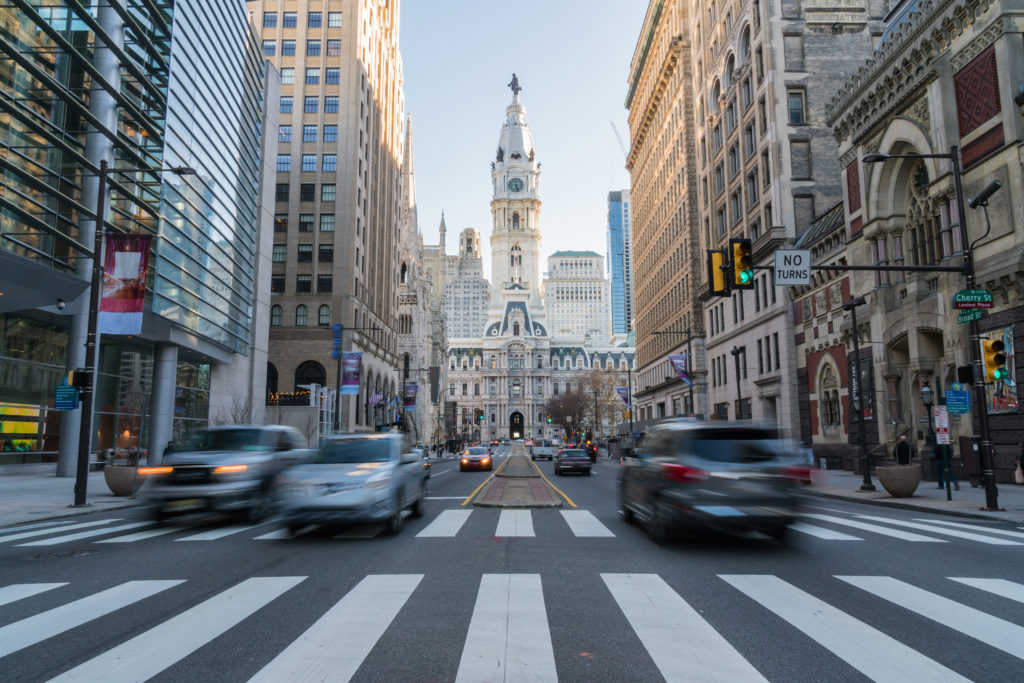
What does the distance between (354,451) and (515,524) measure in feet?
10.6

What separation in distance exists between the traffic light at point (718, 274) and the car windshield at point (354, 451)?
7570mm

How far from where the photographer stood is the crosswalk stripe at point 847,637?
15.6 ft

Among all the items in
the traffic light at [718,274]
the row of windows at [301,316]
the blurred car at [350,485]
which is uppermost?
the row of windows at [301,316]

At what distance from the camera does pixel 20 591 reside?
7.49m

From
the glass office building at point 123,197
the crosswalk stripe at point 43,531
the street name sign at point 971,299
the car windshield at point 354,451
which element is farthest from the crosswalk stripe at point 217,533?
the street name sign at point 971,299

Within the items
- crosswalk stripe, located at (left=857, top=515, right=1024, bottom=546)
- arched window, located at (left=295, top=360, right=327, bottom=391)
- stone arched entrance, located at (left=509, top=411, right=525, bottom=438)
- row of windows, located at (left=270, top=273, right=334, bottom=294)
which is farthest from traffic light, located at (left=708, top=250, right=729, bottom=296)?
stone arched entrance, located at (left=509, top=411, right=525, bottom=438)

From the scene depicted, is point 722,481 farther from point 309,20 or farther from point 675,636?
point 309,20

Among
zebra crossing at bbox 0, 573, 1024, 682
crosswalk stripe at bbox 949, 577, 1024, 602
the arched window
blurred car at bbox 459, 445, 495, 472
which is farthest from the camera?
the arched window

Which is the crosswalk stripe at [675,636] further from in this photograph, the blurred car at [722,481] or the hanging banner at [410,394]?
the hanging banner at [410,394]

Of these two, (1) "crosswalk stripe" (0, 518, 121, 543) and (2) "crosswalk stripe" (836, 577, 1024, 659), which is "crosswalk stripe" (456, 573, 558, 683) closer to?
(2) "crosswalk stripe" (836, 577, 1024, 659)

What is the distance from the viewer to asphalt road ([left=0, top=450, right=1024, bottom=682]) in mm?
4941

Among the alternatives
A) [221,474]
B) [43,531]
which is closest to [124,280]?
[43,531]

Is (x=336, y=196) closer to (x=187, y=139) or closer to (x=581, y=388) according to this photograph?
(x=187, y=139)

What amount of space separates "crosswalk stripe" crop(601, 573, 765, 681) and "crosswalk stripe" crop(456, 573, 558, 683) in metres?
0.79
